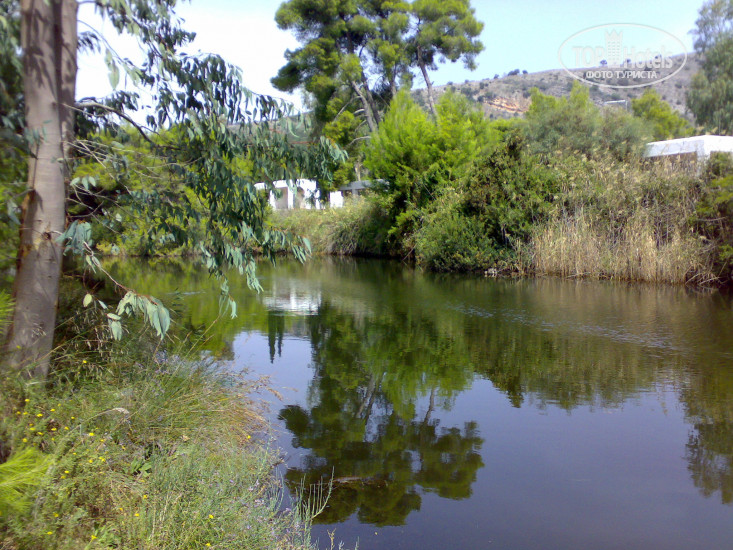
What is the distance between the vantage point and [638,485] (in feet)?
16.7

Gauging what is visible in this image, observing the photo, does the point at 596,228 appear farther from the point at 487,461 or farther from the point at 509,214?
the point at 487,461

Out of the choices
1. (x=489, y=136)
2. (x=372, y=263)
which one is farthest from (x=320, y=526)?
(x=489, y=136)

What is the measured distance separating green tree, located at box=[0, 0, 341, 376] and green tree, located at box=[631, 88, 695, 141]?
43.8 meters

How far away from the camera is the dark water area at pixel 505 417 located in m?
4.56

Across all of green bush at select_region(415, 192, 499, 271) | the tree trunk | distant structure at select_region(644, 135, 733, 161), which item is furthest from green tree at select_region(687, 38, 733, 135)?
the tree trunk

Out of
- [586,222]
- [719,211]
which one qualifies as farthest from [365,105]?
[719,211]

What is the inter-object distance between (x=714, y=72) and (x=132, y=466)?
51211 mm

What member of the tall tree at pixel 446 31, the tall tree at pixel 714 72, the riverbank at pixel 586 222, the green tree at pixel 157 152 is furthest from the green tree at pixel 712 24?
the green tree at pixel 157 152

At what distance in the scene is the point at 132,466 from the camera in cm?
407

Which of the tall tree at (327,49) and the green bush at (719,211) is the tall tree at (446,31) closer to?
the tall tree at (327,49)

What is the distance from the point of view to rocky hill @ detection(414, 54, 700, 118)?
8212 cm

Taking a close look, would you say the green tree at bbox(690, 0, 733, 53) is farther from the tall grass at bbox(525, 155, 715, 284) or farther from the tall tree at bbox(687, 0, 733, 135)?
the tall grass at bbox(525, 155, 715, 284)

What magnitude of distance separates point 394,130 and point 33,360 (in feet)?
79.9

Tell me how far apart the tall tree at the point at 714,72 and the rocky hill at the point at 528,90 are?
103 feet
